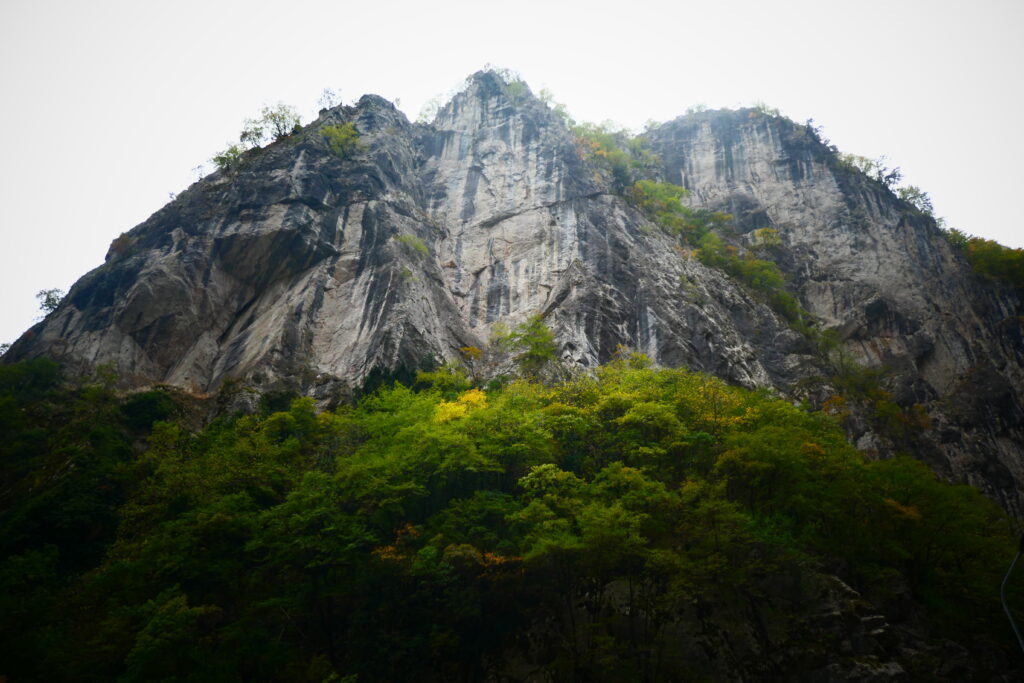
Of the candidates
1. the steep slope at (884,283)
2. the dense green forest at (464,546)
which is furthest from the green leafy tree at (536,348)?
the steep slope at (884,283)

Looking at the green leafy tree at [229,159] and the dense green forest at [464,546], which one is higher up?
the green leafy tree at [229,159]

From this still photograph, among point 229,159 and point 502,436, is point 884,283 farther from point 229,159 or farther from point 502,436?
point 229,159

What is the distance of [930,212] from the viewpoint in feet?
171

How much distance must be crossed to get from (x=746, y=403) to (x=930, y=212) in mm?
42695

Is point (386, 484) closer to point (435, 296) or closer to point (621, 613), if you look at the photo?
point (621, 613)

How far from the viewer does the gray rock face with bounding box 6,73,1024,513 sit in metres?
32.8

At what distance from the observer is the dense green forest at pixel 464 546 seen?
13.8m

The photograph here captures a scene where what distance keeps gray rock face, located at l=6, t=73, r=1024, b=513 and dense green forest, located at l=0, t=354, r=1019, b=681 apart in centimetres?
1066

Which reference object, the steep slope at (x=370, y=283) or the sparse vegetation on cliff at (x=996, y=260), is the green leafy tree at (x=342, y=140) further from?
the sparse vegetation on cliff at (x=996, y=260)

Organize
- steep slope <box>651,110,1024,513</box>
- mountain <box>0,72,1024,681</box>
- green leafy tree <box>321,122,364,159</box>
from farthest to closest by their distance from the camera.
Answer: green leafy tree <box>321,122,364,159</box>
steep slope <box>651,110,1024,513</box>
mountain <box>0,72,1024,681</box>

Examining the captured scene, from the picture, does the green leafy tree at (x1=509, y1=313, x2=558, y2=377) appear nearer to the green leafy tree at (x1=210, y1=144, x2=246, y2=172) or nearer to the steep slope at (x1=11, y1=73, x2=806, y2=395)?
the steep slope at (x1=11, y1=73, x2=806, y2=395)

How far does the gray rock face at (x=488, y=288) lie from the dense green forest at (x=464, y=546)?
35.0 feet

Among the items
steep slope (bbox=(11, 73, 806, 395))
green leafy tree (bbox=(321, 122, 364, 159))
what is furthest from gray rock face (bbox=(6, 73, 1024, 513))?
green leafy tree (bbox=(321, 122, 364, 159))

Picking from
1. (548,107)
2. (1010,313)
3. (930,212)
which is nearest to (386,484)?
(1010,313)
